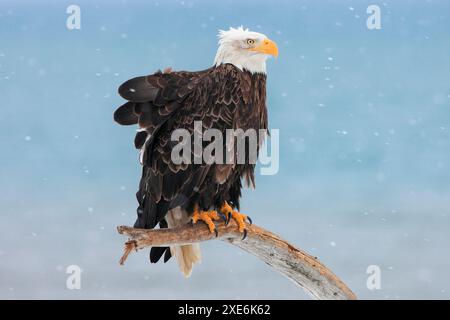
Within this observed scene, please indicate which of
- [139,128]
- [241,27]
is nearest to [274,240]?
[139,128]

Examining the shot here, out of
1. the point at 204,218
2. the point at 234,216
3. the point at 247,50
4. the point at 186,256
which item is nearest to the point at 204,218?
the point at 204,218

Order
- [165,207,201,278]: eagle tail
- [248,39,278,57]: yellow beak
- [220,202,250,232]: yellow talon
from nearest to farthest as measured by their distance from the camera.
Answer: [248,39,278,57]: yellow beak, [220,202,250,232]: yellow talon, [165,207,201,278]: eagle tail

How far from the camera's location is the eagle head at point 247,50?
4754 millimetres

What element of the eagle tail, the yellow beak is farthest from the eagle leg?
the yellow beak

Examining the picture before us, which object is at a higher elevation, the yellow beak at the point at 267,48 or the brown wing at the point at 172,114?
the yellow beak at the point at 267,48

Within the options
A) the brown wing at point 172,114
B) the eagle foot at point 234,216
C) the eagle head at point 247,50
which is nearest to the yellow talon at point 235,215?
the eagle foot at point 234,216

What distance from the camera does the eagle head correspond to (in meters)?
4.75

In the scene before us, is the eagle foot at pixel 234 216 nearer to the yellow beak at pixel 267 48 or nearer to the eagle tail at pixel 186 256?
the eagle tail at pixel 186 256

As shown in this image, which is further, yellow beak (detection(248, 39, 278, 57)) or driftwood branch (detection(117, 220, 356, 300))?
driftwood branch (detection(117, 220, 356, 300))

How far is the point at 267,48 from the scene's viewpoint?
15.5 feet

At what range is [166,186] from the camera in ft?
15.2

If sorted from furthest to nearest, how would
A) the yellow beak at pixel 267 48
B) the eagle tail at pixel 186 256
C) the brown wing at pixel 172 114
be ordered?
1. the eagle tail at pixel 186 256
2. the yellow beak at pixel 267 48
3. the brown wing at pixel 172 114

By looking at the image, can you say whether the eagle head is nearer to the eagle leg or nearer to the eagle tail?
the eagle leg

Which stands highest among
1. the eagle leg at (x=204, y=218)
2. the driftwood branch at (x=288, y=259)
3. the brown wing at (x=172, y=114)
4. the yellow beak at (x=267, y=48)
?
the yellow beak at (x=267, y=48)
